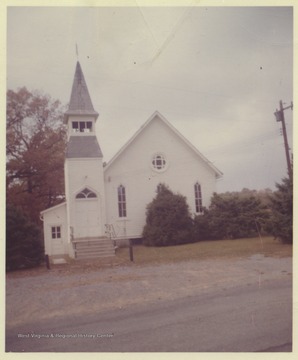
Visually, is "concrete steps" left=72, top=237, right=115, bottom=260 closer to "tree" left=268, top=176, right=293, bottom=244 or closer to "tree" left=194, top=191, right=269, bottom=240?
"tree" left=194, top=191, right=269, bottom=240

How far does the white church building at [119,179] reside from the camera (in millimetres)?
15406

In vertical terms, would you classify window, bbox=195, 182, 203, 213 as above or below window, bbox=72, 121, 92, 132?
below

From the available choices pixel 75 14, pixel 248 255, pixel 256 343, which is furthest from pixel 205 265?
pixel 75 14

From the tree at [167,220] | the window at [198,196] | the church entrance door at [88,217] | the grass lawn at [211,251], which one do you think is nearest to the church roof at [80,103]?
the church entrance door at [88,217]

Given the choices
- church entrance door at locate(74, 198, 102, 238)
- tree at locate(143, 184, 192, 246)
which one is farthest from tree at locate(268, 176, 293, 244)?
church entrance door at locate(74, 198, 102, 238)

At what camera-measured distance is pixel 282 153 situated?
9914 millimetres

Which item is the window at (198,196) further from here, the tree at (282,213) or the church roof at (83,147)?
the church roof at (83,147)

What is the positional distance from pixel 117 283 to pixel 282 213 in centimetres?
634

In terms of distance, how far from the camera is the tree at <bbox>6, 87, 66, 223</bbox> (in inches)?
540

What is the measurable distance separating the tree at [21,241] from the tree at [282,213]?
25.6ft

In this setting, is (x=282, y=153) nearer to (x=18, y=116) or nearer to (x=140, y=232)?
(x=140, y=232)

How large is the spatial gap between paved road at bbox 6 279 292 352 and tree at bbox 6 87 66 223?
26.4 feet

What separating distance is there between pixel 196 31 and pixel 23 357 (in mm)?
6831

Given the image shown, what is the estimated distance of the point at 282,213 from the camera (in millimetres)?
11789
